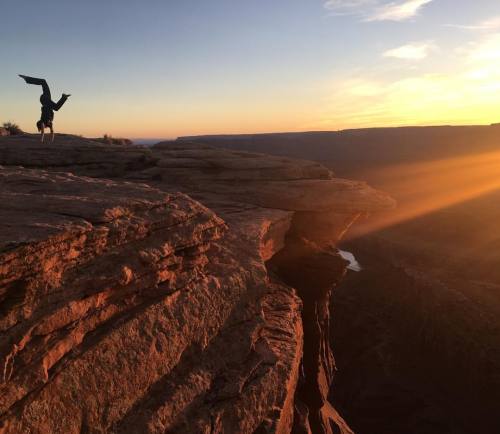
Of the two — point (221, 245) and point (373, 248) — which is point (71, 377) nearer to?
point (221, 245)

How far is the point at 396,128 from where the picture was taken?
117 meters

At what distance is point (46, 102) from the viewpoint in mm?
13688

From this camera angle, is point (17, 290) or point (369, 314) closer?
point (17, 290)

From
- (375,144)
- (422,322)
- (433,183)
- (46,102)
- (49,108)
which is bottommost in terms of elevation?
(422,322)

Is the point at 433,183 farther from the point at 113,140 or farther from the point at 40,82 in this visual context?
the point at 40,82

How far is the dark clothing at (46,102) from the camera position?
13.4 metres

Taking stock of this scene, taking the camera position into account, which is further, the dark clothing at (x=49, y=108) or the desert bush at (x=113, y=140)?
the desert bush at (x=113, y=140)

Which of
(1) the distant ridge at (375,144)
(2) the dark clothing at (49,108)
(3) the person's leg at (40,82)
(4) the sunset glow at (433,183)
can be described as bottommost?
(4) the sunset glow at (433,183)

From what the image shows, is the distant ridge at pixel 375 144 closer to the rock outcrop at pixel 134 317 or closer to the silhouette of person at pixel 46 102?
the silhouette of person at pixel 46 102

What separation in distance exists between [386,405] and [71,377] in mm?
17237

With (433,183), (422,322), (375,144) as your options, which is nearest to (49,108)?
(422,322)

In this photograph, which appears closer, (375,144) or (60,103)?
(60,103)

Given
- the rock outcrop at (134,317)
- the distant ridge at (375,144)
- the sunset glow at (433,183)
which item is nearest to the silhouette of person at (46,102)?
the rock outcrop at (134,317)

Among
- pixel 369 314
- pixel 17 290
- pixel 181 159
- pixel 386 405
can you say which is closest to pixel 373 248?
pixel 369 314
